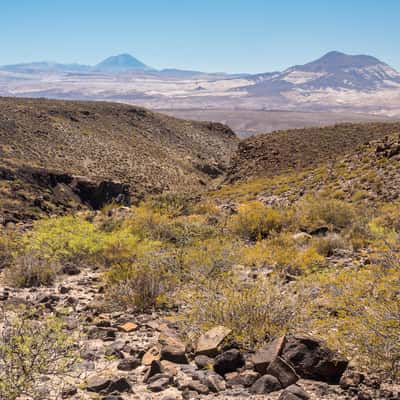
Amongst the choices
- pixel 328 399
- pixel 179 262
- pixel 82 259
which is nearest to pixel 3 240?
pixel 82 259

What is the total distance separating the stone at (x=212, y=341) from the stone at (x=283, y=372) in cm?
99

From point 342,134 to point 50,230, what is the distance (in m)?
27.8

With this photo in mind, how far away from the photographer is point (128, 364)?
5.76 m

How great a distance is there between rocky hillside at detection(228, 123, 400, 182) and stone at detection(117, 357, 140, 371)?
2550 centimetres

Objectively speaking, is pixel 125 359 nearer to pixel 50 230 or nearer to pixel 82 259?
pixel 82 259

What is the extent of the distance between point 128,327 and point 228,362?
2.20 metres

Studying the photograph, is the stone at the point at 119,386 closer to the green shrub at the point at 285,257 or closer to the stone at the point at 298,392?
the stone at the point at 298,392

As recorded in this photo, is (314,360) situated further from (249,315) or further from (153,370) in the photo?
(153,370)

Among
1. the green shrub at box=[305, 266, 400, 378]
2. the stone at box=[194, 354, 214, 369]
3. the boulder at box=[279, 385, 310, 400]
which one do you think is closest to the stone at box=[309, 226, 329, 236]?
the green shrub at box=[305, 266, 400, 378]

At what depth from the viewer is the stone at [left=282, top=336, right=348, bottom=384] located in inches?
200

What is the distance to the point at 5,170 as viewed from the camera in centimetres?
2742

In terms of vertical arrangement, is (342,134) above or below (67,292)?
above

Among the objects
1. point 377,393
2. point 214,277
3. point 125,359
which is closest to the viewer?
point 377,393

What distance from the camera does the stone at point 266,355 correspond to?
5186mm
